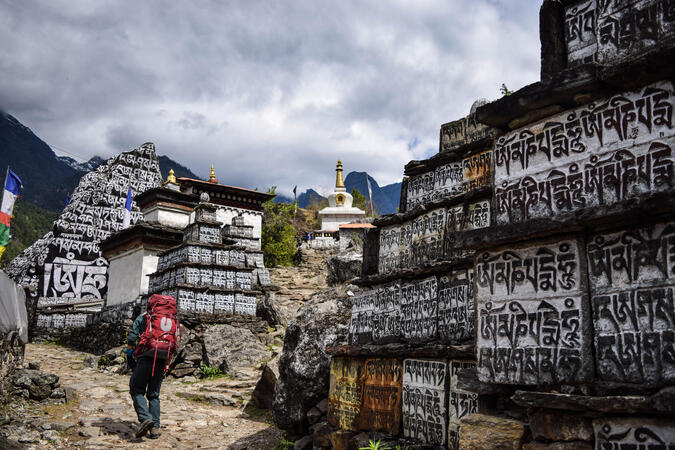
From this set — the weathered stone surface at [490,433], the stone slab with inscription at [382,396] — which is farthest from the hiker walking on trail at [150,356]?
the weathered stone surface at [490,433]

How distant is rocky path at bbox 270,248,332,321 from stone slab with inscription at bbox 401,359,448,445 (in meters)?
13.0

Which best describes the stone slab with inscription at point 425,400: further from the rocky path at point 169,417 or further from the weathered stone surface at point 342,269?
the weathered stone surface at point 342,269

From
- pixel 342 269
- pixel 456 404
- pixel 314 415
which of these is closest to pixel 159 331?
pixel 314 415

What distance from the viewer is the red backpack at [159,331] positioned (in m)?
7.63

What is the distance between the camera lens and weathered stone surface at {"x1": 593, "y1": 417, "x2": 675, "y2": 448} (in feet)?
8.75

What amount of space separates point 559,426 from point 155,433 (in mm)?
6165

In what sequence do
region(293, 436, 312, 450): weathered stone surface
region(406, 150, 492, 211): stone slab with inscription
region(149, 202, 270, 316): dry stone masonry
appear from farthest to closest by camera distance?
1. region(149, 202, 270, 316): dry stone masonry
2. region(293, 436, 312, 450): weathered stone surface
3. region(406, 150, 492, 211): stone slab with inscription

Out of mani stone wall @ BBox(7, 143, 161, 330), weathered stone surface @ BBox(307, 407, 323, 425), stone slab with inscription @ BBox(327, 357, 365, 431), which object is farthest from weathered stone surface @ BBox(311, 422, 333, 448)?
mani stone wall @ BBox(7, 143, 161, 330)

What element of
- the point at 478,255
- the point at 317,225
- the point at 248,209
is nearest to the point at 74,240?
the point at 248,209

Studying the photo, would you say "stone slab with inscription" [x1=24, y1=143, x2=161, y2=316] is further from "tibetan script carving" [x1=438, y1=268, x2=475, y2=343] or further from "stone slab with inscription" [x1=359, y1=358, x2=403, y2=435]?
"tibetan script carving" [x1=438, y1=268, x2=475, y2=343]

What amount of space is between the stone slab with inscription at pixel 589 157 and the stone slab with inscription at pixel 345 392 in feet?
9.43

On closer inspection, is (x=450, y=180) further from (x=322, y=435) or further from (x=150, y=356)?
(x=150, y=356)

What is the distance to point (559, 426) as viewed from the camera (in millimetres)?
3070

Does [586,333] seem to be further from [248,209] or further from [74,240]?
[248,209]
